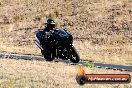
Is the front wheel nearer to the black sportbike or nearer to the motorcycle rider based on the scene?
the black sportbike

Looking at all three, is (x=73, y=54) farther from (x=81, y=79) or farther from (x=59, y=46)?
(x=81, y=79)

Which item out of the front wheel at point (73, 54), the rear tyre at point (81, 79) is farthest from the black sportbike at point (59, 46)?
the rear tyre at point (81, 79)

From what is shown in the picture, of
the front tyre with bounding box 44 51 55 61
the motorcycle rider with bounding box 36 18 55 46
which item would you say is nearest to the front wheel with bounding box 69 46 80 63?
the front tyre with bounding box 44 51 55 61

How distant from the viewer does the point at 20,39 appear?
57.3 metres

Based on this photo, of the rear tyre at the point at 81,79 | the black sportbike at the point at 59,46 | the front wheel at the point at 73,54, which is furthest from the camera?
the front wheel at the point at 73,54

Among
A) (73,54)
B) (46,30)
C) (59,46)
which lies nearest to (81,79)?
(73,54)

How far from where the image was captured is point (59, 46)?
9492mm

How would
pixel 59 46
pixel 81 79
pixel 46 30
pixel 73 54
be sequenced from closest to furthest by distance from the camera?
1. pixel 81 79
2. pixel 59 46
3. pixel 46 30
4. pixel 73 54

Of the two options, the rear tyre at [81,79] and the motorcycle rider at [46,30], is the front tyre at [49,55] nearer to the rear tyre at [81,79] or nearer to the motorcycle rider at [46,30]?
the motorcycle rider at [46,30]

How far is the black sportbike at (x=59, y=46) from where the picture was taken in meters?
9.18

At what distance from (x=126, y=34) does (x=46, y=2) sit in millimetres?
24015

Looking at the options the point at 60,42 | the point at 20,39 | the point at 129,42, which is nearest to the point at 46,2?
the point at 20,39

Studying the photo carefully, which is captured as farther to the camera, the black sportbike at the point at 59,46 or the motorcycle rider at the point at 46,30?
the motorcycle rider at the point at 46,30

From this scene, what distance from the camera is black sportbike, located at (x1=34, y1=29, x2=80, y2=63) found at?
9.18 meters
